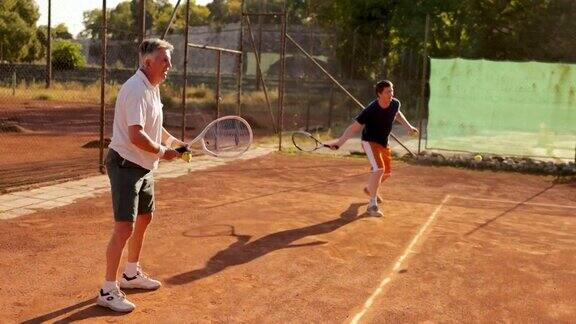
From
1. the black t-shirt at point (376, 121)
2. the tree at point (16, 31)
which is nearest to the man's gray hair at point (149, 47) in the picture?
the black t-shirt at point (376, 121)

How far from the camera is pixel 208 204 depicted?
859 cm

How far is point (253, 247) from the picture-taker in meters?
6.42

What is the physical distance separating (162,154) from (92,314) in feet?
4.04

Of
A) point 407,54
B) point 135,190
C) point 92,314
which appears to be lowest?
point 92,314

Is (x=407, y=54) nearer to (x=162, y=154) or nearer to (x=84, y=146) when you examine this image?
(x=84, y=146)

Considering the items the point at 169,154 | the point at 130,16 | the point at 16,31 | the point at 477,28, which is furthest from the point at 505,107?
the point at 130,16

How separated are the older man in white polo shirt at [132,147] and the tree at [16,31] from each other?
130 feet

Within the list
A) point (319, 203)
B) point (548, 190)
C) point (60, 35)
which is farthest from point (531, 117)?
point (60, 35)

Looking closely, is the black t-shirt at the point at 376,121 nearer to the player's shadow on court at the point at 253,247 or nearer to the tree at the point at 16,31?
the player's shadow on court at the point at 253,247

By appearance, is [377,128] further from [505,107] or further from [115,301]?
[505,107]

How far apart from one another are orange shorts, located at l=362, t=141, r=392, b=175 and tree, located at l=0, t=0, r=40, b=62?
3702 cm

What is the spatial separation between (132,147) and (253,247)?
235cm

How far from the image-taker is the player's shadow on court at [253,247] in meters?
5.46

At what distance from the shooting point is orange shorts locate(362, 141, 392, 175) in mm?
8406
